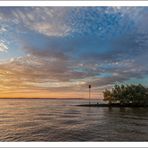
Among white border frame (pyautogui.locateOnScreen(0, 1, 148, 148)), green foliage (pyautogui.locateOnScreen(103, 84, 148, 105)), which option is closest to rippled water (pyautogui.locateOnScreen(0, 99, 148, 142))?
white border frame (pyautogui.locateOnScreen(0, 1, 148, 148))

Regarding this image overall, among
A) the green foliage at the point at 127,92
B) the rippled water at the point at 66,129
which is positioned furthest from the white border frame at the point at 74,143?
the green foliage at the point at 127,92

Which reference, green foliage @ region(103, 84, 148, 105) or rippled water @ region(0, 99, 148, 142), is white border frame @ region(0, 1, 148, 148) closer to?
rippled water @ region(0, 99, 148, 142)

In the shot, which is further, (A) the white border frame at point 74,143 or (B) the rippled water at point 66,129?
(B) the rippled water at point 66,129

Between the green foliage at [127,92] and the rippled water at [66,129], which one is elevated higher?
the green foliage at [127,92]

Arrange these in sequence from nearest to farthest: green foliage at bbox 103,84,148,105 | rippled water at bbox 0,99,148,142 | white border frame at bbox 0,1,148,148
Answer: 1. white border frame at bbox 0,1,148,148
2. rippled water at bbox 0,99,148,142
3. green foliage at bbox 103,84,148,105

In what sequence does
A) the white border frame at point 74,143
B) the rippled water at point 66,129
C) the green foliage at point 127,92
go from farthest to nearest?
the green foliage at point 127,92
the rippled water at point 66,129
the white border frame at point 74,143

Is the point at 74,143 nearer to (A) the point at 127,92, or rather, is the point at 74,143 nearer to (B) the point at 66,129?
(B) the point at 66,129

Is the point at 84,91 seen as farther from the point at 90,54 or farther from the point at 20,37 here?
the point at 20,37

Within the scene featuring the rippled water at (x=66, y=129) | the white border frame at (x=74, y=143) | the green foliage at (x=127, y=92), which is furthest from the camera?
the green foliage at (x=127, y=92)

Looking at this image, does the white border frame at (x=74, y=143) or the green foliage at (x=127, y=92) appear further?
the green foliage at (x=127, y=92)

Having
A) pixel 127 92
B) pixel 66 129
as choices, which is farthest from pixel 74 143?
pixel 127 92

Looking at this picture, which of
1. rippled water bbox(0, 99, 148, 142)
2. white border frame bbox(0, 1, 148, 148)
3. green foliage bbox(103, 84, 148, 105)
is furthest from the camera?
green foliage bbox(103, 84, 148, 105)

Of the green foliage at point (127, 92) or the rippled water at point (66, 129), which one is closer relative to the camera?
the rippled water at point (66, 129)

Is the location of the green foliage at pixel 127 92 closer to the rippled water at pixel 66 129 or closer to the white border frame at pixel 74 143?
the rippled water at pixel 66 129
